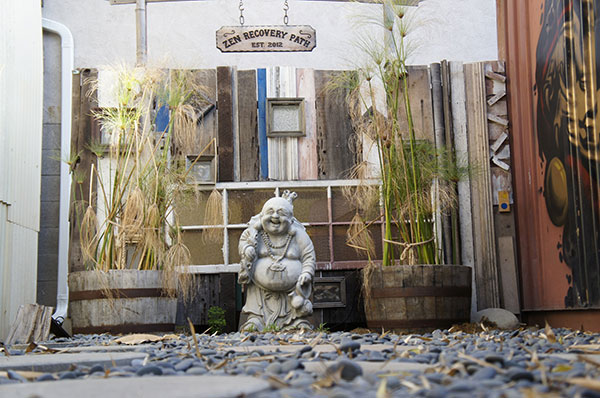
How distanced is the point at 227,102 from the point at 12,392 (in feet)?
16.8

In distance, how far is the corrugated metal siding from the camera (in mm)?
5363

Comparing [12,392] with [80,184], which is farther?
[80,184]

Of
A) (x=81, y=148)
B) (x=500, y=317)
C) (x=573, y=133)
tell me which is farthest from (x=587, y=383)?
(x=81, y=148)

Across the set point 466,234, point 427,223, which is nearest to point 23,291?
point 427,223

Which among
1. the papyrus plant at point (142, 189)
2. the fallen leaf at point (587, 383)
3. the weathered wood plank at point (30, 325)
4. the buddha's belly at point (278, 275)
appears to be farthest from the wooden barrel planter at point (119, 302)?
the fallen leaf at point (587, 383)

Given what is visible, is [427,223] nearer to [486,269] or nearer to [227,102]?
[486,269]

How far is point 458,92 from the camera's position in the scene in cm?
Result: 676

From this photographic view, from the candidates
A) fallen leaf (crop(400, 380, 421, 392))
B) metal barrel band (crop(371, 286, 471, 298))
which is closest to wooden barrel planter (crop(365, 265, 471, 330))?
metal barrel band (crop(371, 286, 471, 298))

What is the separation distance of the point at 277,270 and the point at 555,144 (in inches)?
86.9

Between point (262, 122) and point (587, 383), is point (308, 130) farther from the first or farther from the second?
point (587, 383)

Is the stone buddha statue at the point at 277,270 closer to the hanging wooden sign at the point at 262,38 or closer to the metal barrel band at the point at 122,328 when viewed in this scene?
the metal barrel band at the point at 122,328

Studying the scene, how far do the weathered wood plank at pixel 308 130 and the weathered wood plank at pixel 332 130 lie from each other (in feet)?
0.12

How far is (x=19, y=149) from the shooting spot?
5.72 metres

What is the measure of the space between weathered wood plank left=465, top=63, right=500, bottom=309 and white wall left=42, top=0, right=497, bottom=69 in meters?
2.17
